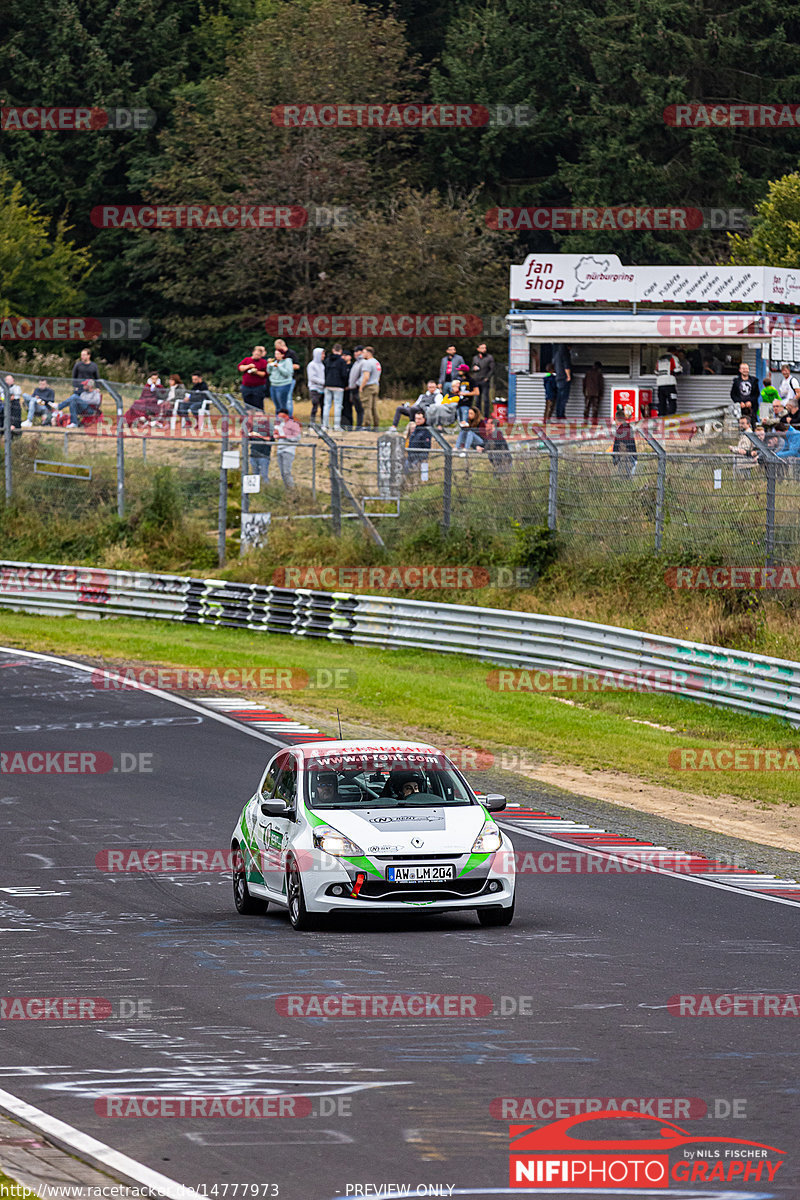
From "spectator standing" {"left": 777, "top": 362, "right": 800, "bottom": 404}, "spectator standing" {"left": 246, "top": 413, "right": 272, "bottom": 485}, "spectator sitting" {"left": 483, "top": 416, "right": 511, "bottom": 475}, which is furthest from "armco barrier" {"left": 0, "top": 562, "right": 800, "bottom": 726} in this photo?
"spectator standing" {"left": 777, "top": 362, "right": 800, "bottom": 404}

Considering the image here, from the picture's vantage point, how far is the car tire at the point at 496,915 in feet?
43.1

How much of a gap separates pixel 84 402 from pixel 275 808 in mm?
24918

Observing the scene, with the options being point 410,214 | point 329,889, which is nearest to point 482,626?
point 329,889

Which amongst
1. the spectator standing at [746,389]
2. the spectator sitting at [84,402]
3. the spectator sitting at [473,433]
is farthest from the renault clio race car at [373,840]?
the spectator sitting at [84,402]

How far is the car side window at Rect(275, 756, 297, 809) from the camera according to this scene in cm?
1378

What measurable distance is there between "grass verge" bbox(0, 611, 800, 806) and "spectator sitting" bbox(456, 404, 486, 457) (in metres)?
4.27

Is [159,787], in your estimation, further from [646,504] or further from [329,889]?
[646,504]

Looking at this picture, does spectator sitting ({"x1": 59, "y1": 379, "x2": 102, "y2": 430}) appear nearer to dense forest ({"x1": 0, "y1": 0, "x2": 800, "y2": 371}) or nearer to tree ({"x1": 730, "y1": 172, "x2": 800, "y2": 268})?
dense forest ({"x1": 0, "y1": 0, "x2": 800, "y2": 371})

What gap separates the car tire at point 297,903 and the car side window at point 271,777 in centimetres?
121

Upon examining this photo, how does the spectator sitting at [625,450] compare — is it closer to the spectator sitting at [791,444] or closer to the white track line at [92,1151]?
the spectator sitting at [791,444]

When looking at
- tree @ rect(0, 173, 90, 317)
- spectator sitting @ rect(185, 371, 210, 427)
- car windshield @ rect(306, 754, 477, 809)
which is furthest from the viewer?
tree @ rect(0, 173, 90, 317)

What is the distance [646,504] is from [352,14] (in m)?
43.0

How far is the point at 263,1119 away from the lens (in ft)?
26.2

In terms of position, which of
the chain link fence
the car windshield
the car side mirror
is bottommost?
the car side mirror
